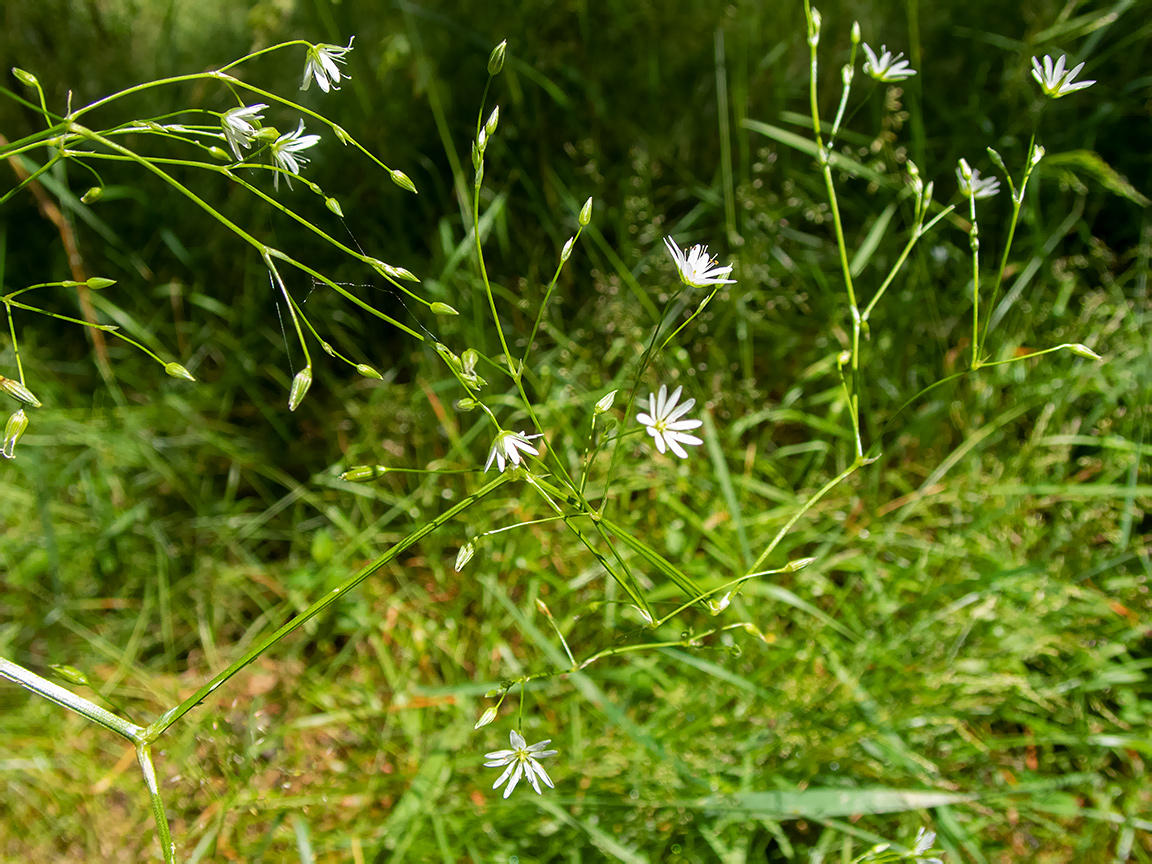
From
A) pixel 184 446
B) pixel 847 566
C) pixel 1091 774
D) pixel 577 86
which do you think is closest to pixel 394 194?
pixel 577 86

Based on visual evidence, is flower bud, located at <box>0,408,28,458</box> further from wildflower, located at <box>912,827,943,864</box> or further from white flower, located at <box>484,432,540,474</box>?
wildflower, located at <box>912,827,943,864</box>

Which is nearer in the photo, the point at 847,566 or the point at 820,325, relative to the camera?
the point at 847,566

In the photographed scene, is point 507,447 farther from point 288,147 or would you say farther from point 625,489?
point 625,489

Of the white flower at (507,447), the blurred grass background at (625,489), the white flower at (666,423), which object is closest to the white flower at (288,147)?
the white flower at (507,447)

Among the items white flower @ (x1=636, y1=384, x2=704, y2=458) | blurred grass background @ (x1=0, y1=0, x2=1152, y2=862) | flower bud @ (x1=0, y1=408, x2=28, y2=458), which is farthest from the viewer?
blurred grass background @ (x1=0, y1=0, x2=1152, y2=862)

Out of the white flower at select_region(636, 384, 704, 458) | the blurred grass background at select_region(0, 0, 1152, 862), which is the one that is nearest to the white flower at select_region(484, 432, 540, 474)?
the white flower at select_region(636, 384, 704, 458)

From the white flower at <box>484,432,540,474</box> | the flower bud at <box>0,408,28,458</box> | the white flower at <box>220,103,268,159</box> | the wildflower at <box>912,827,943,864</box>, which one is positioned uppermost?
the white flower at <box>220,103,268,159</box>

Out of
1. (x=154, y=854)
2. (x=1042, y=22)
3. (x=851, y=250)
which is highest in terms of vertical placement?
(x=1042, y=22)

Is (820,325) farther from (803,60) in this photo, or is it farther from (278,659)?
(278,659)
